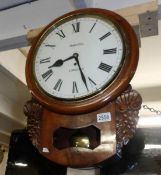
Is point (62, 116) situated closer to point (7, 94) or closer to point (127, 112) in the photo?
point (127, 112)

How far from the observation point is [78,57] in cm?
82

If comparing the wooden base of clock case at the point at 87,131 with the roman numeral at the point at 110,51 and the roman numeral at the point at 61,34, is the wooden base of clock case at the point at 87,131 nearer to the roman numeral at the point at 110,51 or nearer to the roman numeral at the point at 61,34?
the roman numeral at the point at 110,51

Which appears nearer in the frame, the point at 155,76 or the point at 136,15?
the point at 136,15

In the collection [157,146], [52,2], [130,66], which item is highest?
[52,2]

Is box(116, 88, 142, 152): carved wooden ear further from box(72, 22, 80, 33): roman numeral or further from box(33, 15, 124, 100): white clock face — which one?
box(72, 22, 80, 33): roman numeral

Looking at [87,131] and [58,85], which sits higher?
[58,85]

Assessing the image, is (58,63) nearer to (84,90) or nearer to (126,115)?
(84,90)

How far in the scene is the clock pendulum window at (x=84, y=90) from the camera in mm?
704

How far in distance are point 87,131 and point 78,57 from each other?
0.74ft

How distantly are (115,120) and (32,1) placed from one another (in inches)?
29.6

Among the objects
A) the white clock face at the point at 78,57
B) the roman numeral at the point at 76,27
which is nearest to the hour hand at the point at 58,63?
the white clock face at the point at 78,57

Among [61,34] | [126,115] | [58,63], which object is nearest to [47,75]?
[58,63]

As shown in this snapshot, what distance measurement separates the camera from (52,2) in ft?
3.90

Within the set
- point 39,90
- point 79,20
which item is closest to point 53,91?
point 39,90
